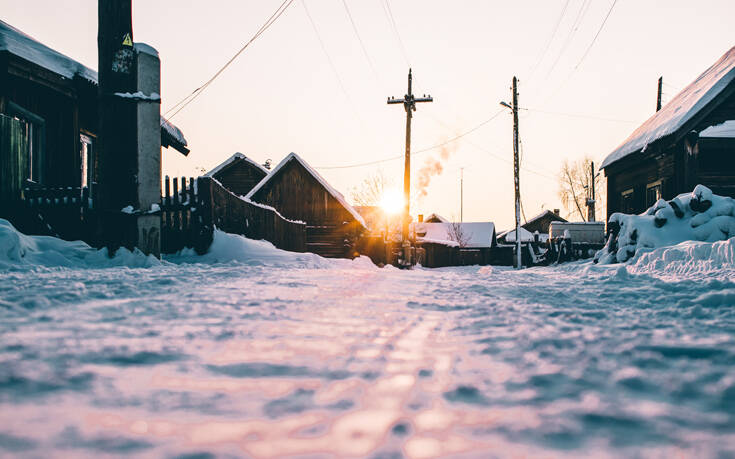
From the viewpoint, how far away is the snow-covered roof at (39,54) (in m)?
8.33

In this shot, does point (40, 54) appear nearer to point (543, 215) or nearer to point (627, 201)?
point (627, 201)

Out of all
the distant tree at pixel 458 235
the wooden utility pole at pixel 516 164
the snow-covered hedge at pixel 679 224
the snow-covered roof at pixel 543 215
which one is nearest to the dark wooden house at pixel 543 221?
the snow-covered roof at pixel 543 215

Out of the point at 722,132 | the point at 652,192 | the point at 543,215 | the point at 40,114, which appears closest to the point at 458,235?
the point at 543,215

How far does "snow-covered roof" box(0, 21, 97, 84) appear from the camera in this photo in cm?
833

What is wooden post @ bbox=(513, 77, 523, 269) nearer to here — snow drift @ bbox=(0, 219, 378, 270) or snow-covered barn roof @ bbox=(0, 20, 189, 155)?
snow drift @ bbox=(0, 219, 378, 270)

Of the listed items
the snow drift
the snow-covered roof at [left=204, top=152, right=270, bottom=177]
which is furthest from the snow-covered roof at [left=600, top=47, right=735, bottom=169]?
the snow-covered roof at [left=204, top=152, right=270, bottom=177]

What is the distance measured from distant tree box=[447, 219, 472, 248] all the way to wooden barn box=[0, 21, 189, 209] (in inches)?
1639

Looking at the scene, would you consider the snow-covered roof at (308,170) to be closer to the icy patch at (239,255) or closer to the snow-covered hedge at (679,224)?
the snow-covered hedge at (679,224)

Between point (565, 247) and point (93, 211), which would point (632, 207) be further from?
point (93, 211)

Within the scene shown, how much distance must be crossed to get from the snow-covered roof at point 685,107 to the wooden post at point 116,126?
12.2m

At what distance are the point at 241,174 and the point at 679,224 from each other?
20455 mm

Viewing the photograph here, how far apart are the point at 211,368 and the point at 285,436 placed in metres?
0.66

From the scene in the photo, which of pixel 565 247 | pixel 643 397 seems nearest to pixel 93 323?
pixel 643 397

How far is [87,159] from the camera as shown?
11719 millimetres
